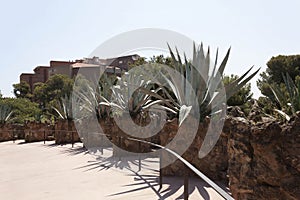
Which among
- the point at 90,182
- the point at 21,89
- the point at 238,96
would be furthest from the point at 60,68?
the point at 90,182

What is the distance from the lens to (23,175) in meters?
6.55

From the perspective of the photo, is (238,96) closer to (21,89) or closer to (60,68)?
(21,89)

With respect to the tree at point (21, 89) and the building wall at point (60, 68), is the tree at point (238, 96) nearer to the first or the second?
the tree at point (21, 89)

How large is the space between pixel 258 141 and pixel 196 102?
2782 millimetres

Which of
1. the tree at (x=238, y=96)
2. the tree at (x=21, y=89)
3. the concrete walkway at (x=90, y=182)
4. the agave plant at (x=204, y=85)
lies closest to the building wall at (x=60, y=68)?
the tree at (x=21, y=89)

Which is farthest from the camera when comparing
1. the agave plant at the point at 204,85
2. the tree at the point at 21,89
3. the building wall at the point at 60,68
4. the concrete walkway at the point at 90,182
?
the building wall at the point at 60,68

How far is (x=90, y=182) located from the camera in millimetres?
5457

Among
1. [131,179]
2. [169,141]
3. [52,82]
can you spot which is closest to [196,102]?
[169,141]

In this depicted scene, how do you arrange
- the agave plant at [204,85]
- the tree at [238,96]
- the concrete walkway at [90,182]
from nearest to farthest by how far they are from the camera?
the concrete walkway at [90,182], the agave plant at [204,85], the tree at [238,96]

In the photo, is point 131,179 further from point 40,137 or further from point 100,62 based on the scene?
point 100,62

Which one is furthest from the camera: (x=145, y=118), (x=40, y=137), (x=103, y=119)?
(x=40, y=137)

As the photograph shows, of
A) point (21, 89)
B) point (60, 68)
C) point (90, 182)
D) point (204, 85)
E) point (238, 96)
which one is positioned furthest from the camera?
point (60, 68)

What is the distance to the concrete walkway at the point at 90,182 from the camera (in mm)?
4473

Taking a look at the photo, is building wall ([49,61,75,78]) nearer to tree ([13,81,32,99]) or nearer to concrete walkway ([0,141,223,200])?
tree ([13,81,32,99])
